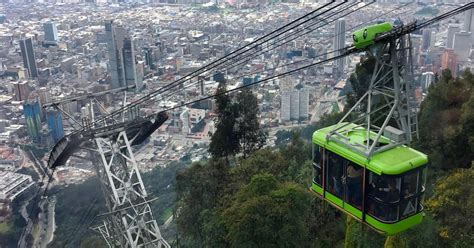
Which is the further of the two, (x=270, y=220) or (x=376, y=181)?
(x=270, y=220)

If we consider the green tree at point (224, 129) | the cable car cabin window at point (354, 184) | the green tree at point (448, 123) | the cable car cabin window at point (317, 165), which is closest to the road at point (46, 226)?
the green tree at point (224, 129)

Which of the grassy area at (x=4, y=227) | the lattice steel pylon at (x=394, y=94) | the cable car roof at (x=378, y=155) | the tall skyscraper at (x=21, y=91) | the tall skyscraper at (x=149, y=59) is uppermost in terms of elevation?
the lattice steel pylon at (x=394, y=94)

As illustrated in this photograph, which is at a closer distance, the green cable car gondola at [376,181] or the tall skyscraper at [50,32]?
the green cable car gondola at [376,181]

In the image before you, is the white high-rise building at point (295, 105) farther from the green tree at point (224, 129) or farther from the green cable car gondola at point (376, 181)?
the green cable car gondola at point (376, 181)

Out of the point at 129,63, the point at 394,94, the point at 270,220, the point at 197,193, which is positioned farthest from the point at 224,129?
the point at 129,63

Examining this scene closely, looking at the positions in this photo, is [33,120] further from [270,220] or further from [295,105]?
[270,220]
